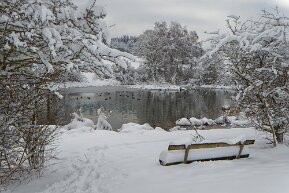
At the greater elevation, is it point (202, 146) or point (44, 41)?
point (44, 41)

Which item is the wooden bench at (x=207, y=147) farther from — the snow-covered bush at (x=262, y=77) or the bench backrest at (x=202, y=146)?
the snow-covered bush at (x=262, y=77)

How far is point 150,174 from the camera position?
816 centimetres

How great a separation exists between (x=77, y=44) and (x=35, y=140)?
3815 millimetres

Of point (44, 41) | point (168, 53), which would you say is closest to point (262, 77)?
point (44, 41)

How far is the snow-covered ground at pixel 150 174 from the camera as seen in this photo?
21.6ft

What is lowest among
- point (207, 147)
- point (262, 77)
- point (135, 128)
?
point (135, 128)

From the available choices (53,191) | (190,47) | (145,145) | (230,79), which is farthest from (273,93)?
(190,47)

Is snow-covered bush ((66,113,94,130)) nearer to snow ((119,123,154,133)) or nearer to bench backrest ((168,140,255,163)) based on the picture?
snow ((119,123,154,133))

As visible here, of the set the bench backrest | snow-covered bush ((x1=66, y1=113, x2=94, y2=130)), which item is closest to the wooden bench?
the bench backrest

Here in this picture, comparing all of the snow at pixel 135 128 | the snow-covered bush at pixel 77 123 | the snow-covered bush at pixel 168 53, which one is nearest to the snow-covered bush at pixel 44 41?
the snow at pixel 135 128

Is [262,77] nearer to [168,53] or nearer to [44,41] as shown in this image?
[44,41]

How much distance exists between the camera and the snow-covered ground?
6598mm

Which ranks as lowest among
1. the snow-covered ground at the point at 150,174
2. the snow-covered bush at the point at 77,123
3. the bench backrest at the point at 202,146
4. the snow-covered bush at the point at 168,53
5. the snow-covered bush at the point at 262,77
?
the snow-covered bush at the point at 77,123

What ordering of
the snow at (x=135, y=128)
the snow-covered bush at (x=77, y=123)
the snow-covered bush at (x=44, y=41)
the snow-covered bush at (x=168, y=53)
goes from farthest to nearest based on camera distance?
the snow-covered bush at (x=168, y=53)
the snow-covered bush at (x=77, y=123)
the snow at (x=135, y=128)
the snow-covered bush at (x=44, y=41)
